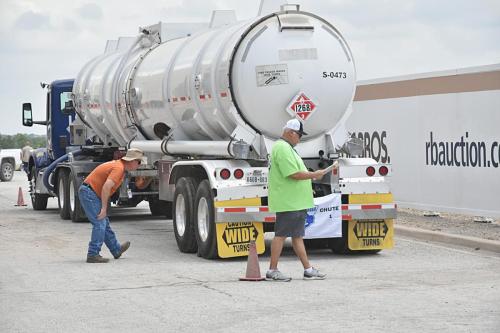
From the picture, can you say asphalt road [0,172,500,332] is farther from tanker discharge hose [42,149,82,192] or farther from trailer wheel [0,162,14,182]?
trailer wheel [0,162,14,182]

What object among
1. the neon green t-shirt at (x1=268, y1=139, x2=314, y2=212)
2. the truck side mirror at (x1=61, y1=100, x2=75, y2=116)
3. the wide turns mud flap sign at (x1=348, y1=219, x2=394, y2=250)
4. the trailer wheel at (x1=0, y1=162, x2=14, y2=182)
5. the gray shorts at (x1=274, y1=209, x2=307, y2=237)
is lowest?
the trailer wheel at (x1=0, y1=162, x2=14, y2=182)

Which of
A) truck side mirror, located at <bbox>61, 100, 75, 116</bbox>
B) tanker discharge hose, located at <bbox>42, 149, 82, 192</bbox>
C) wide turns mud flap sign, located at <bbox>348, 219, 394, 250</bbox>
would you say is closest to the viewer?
wide turns mud flap sign, located at <bbox>348, 219, 394, 250</bbox>

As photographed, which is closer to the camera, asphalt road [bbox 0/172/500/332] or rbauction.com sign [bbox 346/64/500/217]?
asphalt road [bbox 0/172/500/332]

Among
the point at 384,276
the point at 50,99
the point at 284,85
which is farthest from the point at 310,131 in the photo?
the point at 50,99

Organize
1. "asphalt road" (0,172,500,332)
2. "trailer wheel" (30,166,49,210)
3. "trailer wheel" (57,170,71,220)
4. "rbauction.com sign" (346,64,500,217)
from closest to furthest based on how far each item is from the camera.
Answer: "asphalt road" (0,172,500,332)
"rbauction.com sign" (346,64,500,217)
"trailer wheel" (57,170,71,220)
"trailer wheel" (30,166,49,210)

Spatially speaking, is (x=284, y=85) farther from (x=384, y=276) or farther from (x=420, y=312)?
(x=420, y=312)

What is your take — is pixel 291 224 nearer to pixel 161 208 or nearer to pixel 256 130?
pixel 256 130

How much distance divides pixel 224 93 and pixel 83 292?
422 centimetres

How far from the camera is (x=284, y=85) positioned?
14594mm

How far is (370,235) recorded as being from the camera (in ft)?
49.5

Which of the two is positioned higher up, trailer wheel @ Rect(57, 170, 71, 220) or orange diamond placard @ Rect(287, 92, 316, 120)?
orange diamond placard @ Rect(287, 92, 316, 120)

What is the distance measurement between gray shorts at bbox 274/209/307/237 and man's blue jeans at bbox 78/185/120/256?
Result: 2.95 m

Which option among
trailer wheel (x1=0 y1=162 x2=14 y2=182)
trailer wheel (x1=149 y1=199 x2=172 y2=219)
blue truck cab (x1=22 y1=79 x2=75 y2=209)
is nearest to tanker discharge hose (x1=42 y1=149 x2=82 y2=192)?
blue truck cab (x1=22 y1=79 x2=75 y2=209)

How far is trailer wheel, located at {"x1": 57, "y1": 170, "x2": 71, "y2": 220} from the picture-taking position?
73.2 ft
